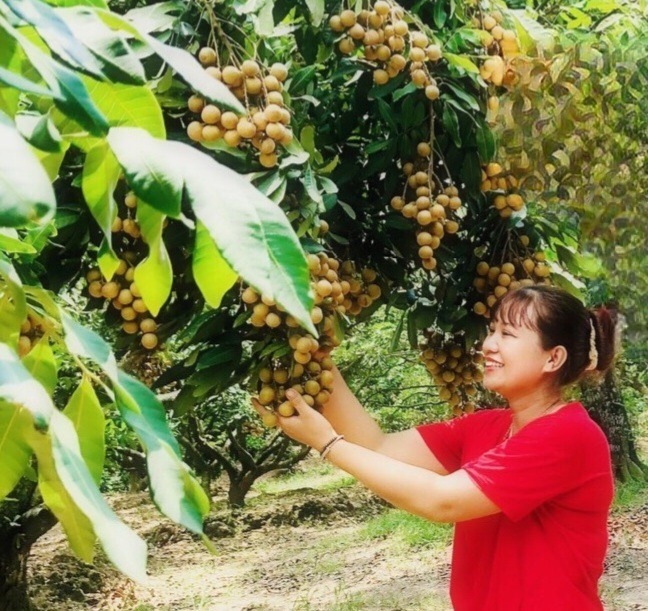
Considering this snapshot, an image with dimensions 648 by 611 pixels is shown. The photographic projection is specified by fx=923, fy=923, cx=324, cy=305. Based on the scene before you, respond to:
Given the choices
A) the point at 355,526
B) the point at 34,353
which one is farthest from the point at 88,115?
the point at 355,526

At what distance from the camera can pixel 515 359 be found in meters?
1.36

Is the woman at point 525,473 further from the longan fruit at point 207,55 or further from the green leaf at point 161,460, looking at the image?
the green leaf at point 161,460

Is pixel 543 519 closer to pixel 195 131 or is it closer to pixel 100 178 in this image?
pixel 195 131

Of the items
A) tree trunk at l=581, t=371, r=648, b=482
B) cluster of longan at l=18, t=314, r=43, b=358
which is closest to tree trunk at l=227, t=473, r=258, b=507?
tree trunk at l=581, t=371, r=648, b=482

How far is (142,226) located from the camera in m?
0.48

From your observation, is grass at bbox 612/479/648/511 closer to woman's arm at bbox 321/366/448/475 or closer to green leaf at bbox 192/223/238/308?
woman's arm at bbox 321/366/448/475

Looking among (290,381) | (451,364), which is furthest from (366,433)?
(290,381)

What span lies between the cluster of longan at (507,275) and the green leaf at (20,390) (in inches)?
44.7

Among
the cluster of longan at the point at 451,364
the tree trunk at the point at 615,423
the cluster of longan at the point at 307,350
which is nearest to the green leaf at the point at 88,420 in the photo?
the cluster of longan at the point at 307,350

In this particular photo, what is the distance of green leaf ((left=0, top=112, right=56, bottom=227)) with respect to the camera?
0.31 m

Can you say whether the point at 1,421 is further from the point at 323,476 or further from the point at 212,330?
the point at 323,476

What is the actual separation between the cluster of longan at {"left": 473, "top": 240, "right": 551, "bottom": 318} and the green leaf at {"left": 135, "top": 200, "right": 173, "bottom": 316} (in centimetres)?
97

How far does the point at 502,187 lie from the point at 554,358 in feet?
0.90

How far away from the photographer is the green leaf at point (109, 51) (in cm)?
41
